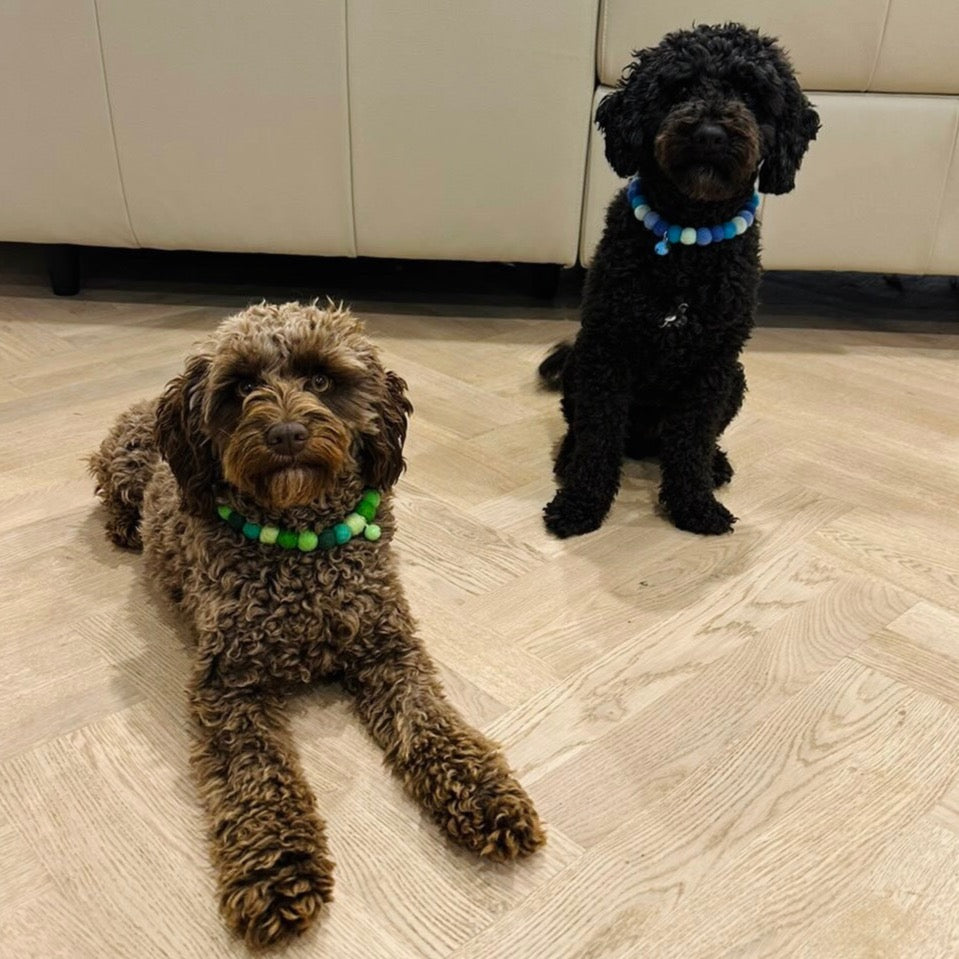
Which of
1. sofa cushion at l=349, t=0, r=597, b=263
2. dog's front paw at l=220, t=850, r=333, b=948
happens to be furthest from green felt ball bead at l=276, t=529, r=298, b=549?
sofa cushion at l=349, t=0, r=597, b=263

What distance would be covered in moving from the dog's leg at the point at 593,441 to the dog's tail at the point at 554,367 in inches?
15.3

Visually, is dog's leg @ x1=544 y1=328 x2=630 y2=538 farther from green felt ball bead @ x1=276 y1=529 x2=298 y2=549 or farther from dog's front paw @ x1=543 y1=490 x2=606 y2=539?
green felt ball bead @ x1=276 y1=529 x2=298 y2=549

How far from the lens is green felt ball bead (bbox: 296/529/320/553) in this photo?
1065 millimetres

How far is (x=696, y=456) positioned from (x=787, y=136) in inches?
20.1

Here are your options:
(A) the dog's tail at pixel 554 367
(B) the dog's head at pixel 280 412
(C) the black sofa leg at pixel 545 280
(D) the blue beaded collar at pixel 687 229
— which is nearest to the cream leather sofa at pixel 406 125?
(C) the black sofa leg at pixel 545 280

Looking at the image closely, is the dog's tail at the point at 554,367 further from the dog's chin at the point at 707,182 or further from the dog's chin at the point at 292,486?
the dog's chin at the point at 292,486

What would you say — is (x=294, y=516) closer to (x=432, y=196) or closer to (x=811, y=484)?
(x=811, y=484)

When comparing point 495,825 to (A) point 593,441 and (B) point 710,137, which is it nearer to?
(A) point 593,441

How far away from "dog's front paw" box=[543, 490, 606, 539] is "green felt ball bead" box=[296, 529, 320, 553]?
0.56 meters

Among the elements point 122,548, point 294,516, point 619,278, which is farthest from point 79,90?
point 294,516

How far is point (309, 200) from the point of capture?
225 centimetres

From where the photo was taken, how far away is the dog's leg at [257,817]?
2.79 feet

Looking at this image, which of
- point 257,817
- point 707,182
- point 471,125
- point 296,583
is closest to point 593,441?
point 707,182

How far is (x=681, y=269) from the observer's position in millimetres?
1430
